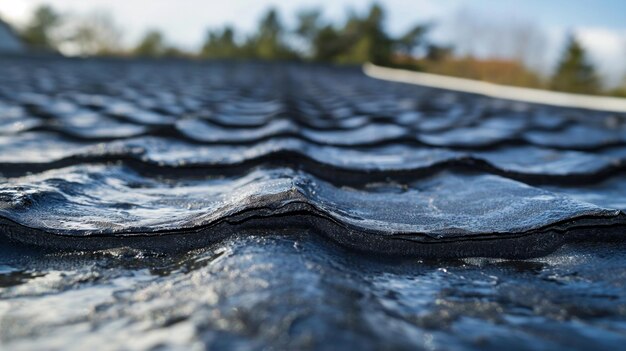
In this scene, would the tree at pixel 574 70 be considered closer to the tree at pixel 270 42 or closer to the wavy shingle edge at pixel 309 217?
the tree at pixel 270 42

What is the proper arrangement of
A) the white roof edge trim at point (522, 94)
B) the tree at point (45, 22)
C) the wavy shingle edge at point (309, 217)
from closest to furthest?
the wavy shingle edge at point (309, 217) < the white roof edge trim at point (522, 94) < the tree at point (45, 22)

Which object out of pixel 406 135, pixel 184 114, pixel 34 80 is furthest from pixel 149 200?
pixel 34 80

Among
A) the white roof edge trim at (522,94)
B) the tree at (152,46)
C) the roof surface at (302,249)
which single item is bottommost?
the roof surface at (302,249)

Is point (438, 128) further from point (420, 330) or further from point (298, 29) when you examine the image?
point (298, 29)

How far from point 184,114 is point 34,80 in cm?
396

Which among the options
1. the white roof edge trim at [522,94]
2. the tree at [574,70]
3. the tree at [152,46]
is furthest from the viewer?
the tree at [152,46]

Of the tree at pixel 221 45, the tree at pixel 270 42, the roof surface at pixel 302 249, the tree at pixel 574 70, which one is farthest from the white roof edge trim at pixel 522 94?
the tree at pixel 221 45

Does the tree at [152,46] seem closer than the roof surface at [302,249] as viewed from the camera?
No

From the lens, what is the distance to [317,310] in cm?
75

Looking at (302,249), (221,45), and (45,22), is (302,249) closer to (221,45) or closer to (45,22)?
(221,45)

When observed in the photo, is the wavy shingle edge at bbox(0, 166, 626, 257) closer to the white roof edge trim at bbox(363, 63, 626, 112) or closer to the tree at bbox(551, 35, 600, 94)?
the white roof edge trim at bbox(363, 63, 626, 112)

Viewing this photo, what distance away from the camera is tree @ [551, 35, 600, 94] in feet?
89.2

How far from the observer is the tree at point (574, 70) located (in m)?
27.2

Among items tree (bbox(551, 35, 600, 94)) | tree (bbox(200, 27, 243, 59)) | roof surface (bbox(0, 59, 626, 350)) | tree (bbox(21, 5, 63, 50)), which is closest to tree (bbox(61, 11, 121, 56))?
tree (bbox(21, 5, 63, 50))
